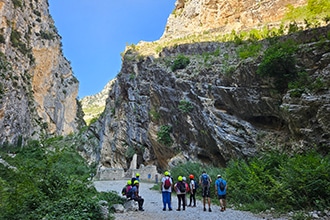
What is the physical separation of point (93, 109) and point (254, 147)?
10061cm

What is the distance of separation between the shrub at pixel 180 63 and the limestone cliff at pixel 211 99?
0.31 feet

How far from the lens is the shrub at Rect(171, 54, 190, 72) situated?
24.1 meters

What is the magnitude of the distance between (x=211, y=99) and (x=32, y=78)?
138ft

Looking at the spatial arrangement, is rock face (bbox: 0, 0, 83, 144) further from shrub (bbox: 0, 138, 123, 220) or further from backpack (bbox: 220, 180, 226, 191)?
backpack (bbox: 220, 180, 226, 191)

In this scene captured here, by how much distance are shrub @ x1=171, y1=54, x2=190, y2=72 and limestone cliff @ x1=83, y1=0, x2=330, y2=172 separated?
0.31 ft

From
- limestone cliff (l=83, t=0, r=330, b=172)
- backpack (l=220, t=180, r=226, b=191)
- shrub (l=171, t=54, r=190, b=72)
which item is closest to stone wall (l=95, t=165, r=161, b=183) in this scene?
limestone cliff (l=83, t=0, r=330, b=172)

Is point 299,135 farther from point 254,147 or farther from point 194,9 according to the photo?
point 194,9

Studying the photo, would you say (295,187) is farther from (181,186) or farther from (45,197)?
(45,197)

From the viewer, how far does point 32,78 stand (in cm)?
4959

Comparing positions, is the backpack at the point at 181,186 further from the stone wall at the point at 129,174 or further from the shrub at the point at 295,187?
the stone wall at the point at 129,174

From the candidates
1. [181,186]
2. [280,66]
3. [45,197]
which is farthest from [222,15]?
[45,197]

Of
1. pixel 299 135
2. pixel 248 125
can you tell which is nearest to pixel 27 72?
pixel 248 125

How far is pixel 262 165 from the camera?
35.4ft

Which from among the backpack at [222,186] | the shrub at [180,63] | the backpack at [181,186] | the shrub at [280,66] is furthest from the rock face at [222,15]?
the backpack at [181,186]
